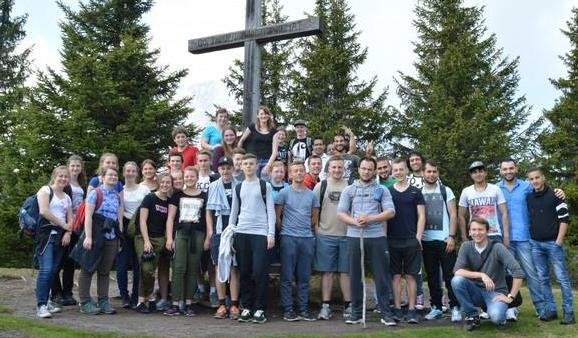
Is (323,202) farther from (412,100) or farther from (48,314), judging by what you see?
(412,100)

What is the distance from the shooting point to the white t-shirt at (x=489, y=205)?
7.19 metres

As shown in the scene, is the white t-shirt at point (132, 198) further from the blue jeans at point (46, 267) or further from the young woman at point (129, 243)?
the blue jeans at point (46, 267)

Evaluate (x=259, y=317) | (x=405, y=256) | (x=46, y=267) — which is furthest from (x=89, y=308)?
(x=405, y=256)

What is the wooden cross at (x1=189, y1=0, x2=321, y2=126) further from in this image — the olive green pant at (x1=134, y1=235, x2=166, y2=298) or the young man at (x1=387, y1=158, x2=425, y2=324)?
the young man at (x1=387, y1=158, x2=425, y2=324)

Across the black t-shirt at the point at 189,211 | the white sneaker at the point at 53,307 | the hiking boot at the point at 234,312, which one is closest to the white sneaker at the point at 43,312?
the white sneaker at the point at 53,307

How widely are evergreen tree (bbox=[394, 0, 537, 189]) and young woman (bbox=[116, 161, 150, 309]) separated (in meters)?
13.4

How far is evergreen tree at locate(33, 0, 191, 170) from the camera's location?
Answer: 57.3ft

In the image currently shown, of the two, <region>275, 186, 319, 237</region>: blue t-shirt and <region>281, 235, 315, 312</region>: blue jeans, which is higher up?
<region>275, 186, 319, 237</region>: blue t-shirt

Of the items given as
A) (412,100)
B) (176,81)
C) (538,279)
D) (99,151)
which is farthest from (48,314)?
(412,100)

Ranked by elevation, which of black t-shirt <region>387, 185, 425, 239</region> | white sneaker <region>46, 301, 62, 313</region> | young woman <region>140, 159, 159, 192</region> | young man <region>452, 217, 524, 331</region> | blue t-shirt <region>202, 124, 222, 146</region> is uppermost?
blue t-shirt <region>202, 124, 222, 146</region>

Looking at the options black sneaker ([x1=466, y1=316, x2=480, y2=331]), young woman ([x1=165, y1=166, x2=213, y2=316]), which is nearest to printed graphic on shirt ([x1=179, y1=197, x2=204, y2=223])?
young woman ([x1=165, y1=166, x2=213, y2=316])

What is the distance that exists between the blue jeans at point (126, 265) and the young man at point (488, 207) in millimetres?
4372

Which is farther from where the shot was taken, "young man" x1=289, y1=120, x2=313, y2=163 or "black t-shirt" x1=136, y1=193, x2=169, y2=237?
"young man" x1=289, y1=120, x2=313, y2=163

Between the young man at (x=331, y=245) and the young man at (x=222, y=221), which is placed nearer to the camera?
the young man at (x=222, y=221)
